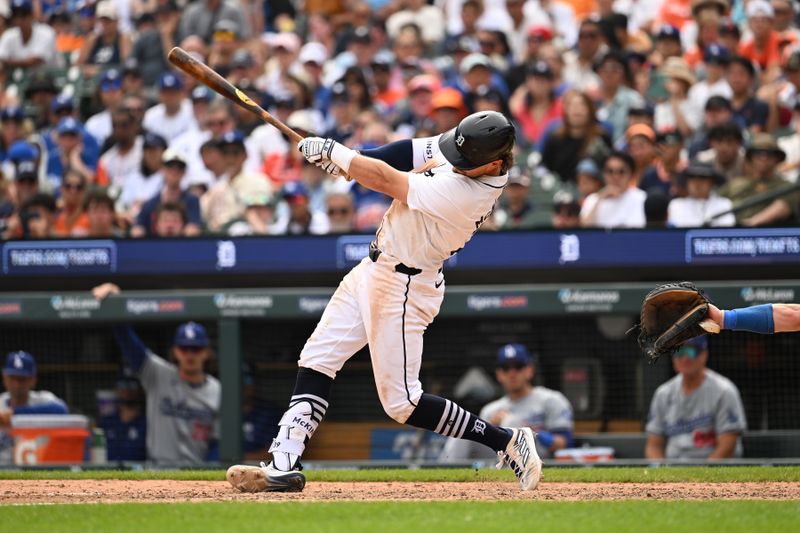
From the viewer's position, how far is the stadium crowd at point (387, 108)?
988 centimetres

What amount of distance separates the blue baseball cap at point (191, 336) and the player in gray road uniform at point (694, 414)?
9.83ft

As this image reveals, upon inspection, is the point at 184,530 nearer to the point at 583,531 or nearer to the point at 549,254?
the point at 583,531

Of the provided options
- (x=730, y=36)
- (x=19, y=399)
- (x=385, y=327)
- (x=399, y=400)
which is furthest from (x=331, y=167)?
(x=730, y=36)

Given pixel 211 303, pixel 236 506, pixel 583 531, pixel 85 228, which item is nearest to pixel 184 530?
pixel 236 506

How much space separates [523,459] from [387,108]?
21.4 ft

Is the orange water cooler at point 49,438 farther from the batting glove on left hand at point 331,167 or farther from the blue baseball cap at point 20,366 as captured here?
the batting glove on left hand at point 331,167

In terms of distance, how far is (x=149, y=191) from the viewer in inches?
455

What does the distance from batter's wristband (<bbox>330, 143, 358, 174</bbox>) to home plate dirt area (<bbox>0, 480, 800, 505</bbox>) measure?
144cm

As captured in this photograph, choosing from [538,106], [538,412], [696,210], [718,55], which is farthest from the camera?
[538,106]

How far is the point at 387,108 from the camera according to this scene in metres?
12.1

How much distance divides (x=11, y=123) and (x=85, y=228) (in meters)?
2.68

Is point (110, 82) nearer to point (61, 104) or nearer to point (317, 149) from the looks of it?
point (61, 104)

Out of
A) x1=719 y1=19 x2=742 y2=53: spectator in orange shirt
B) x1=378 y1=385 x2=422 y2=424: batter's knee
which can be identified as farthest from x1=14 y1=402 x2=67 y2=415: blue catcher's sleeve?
x1=719 y1=19 x2=742 y2=53: spectator in orange shirt

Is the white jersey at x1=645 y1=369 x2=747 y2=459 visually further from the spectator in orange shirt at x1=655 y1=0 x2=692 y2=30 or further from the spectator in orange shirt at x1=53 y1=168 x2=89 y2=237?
the spectator in orange shirt at x1=655 y1=0 x2=692 y2=30
